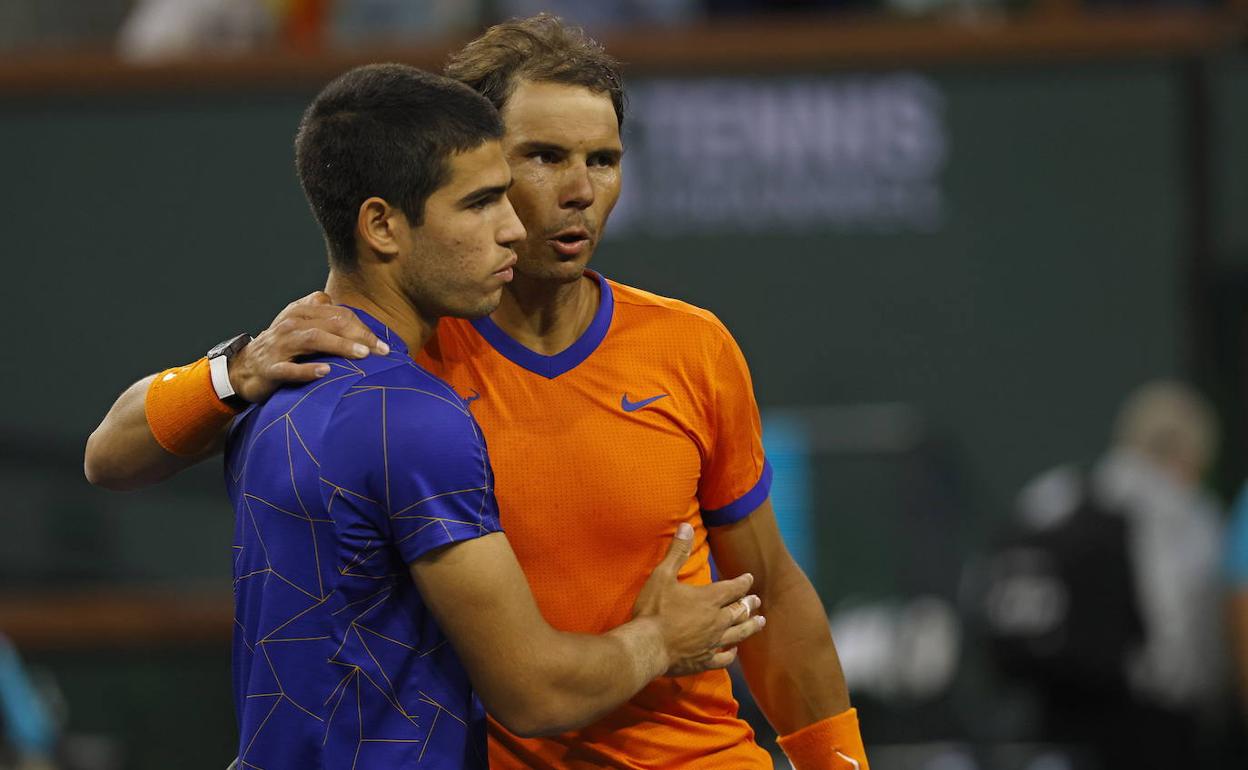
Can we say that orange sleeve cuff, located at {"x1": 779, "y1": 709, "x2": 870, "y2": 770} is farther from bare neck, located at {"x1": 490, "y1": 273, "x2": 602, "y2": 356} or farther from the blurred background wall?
the blurred background wall

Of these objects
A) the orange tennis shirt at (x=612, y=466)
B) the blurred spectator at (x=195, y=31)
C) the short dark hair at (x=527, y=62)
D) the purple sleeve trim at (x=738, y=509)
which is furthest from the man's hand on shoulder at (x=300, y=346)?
the blurred spectator at (x=195, y=31)

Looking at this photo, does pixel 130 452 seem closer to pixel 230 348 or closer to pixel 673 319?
pixel 230 348

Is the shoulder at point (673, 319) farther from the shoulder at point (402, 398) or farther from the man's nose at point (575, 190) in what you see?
the shoulder at point (402, 398)

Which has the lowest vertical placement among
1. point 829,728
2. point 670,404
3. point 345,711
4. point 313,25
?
point 829,728

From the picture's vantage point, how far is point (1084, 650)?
23.0 feet

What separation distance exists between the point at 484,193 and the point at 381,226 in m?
0.16

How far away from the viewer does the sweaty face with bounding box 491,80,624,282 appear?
10.00ft

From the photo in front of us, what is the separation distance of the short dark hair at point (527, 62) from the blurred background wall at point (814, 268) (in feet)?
13.6

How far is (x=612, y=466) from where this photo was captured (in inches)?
122

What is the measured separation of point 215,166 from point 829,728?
4708 mm

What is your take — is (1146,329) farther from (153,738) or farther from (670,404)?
(670,404)

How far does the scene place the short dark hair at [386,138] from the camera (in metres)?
2.76

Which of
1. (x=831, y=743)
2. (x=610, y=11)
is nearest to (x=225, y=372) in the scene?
(x=831, y=743)

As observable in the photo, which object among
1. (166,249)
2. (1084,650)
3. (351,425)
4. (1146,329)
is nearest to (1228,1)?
(1146,329)
